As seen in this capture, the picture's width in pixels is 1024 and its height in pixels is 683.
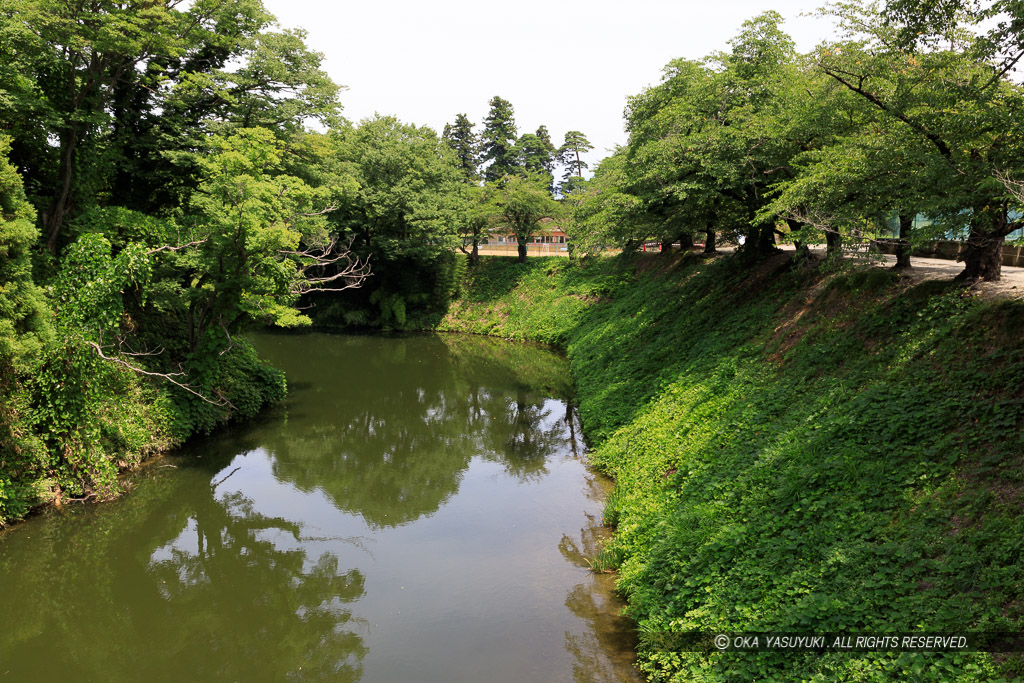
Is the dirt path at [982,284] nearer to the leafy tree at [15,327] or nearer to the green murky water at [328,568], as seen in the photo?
the green murky water at [328,568]

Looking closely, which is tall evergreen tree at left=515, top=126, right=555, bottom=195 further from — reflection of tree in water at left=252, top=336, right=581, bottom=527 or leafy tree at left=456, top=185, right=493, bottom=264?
reflection of tree in water at left=252, top=336, right=581, bottom=527

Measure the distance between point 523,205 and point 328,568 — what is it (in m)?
29.7

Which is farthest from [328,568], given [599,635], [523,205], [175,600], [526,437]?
[523,205]

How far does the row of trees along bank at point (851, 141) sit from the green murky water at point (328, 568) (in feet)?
24.4

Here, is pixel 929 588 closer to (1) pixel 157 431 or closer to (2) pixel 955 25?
(2) pixel 955 25

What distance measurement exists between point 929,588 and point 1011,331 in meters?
4.30

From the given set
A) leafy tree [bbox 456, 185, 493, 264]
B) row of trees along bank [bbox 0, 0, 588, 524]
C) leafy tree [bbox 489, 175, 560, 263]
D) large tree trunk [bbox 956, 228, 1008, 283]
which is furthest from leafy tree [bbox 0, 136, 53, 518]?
leafy tree [bbox 489, 175, 560, 263]

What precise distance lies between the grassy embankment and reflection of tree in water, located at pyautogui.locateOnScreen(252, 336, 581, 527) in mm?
3731

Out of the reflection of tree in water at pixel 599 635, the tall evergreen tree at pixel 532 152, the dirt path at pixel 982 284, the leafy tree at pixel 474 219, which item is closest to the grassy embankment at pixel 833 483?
the reflection of tree in water at pixel 599 635

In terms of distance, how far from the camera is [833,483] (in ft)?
23.3

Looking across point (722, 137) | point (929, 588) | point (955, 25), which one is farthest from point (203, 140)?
point (929, 588)

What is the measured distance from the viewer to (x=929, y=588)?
208 inches

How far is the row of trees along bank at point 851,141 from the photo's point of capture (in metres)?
7.43

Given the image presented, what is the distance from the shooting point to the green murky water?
7199mm
